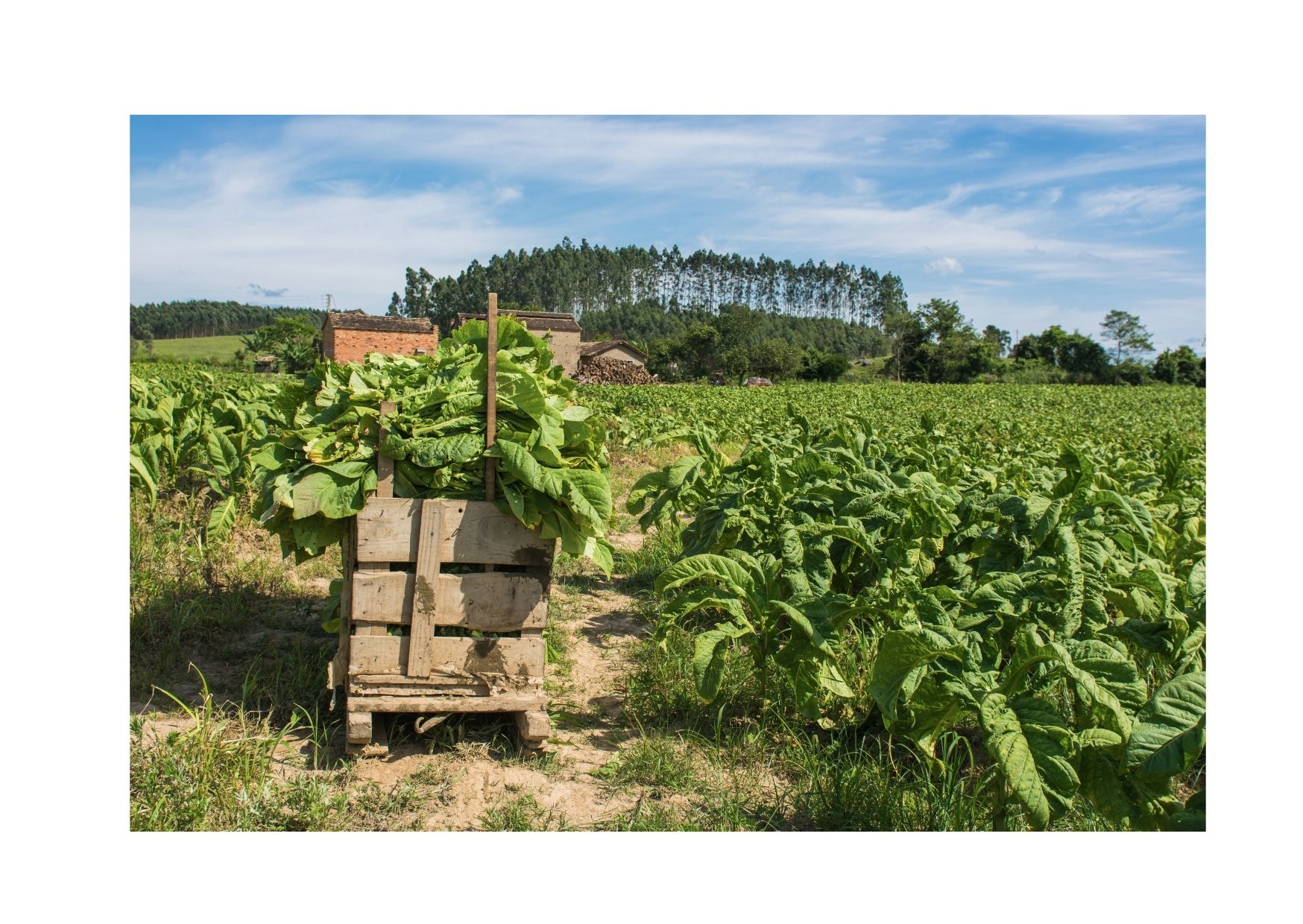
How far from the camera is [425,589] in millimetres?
3287

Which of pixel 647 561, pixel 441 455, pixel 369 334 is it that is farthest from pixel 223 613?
pixel 369 334

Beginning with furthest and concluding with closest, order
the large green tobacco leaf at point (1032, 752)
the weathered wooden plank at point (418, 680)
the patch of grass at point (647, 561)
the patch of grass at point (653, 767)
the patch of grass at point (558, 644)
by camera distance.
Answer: the patch of grass at point (647, 561), the patch of grass at point (558, 644), the weathered wooden plank at point (418, 680), the patch of grass at point (653, 767), the large green tobacco leaf at point (1032, 752)

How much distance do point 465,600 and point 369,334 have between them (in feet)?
125

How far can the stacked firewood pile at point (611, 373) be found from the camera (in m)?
51.2

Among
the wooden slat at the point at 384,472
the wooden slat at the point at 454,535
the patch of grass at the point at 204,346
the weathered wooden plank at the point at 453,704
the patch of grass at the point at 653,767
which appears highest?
the patch of grass at the point at 204,346

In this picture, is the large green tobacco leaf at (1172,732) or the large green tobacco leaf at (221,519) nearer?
the large green tobacco leaf at (1172,732)

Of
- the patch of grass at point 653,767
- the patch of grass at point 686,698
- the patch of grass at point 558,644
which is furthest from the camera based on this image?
the patch of grass at point 558,644

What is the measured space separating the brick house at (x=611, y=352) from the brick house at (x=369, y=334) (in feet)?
41.7

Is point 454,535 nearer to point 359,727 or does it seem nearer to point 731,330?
point 359,727

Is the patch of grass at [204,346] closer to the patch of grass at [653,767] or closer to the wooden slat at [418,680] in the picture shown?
the wooden slat at [418,680]

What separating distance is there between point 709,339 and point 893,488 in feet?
209

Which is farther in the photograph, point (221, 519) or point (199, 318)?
point (199, 318)

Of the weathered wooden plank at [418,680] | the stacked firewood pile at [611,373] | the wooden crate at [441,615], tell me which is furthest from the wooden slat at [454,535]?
the stacked firewood pile at [611,373]

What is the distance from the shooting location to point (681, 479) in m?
4.79
